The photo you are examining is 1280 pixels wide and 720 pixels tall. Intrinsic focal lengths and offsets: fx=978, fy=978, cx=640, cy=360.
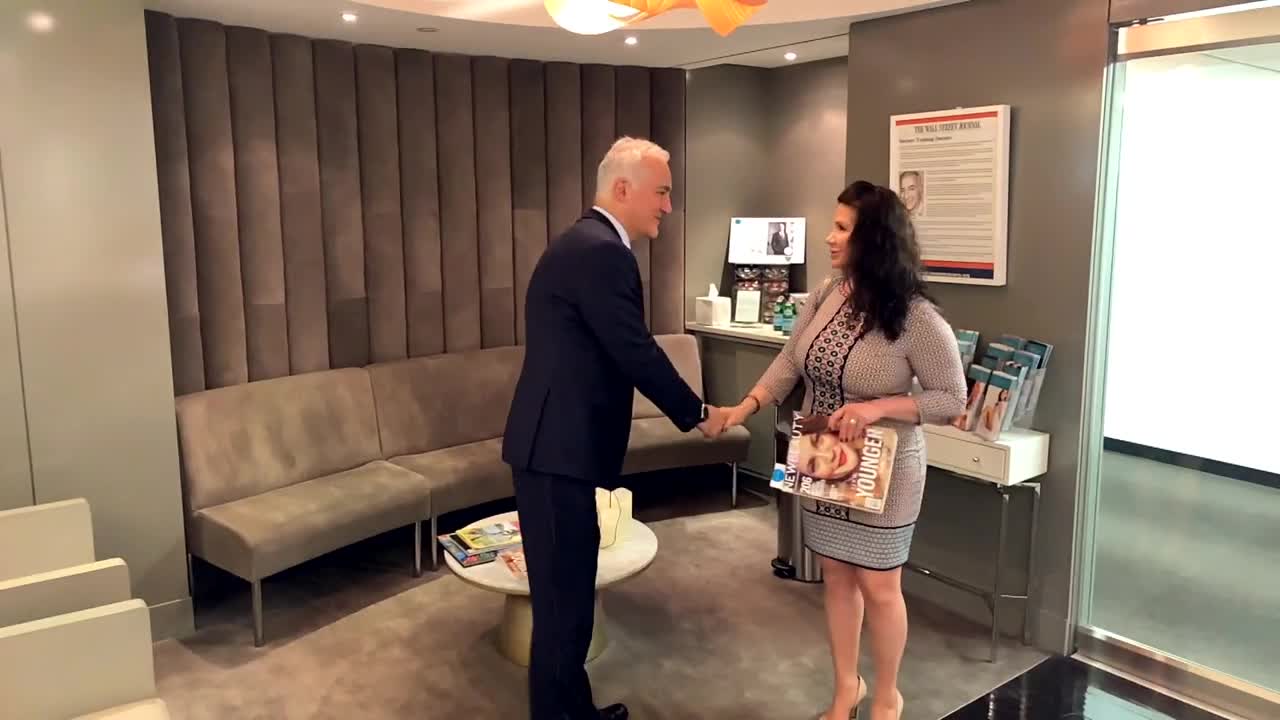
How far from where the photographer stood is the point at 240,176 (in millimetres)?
4281

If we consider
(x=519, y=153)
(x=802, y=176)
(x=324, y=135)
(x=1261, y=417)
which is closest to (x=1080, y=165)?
(x=1261, y=417)

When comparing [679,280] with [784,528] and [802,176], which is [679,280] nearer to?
[802,176]

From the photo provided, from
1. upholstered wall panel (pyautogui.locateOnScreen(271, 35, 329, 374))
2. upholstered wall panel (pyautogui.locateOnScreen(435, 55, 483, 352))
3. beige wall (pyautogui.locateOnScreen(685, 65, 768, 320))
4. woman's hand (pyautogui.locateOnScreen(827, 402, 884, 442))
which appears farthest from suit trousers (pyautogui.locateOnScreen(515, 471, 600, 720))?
beige wall (pyautogui.locateOnScreen(685, 65, 768, 320))

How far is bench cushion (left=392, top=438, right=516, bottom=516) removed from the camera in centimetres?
438

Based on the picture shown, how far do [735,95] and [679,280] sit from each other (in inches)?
44.5

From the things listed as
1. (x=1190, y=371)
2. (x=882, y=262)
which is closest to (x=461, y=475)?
(x=882, y=262)

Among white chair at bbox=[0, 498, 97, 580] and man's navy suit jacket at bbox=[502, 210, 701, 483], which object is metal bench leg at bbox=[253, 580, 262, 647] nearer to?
white chair at bbox=[0, 498, 97, 580]

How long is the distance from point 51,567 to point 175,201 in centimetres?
167

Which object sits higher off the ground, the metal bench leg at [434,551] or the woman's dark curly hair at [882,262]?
the woman's dark curly hair at [882,262]

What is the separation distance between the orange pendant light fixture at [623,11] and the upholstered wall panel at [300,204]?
86.3 inches

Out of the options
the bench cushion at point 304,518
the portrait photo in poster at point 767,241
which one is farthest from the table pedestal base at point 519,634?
the portrait photo in poster at point 767,241

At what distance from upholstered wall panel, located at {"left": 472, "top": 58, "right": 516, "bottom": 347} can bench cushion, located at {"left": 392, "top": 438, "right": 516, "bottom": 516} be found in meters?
0.78

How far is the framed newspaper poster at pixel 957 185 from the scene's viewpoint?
363 cm

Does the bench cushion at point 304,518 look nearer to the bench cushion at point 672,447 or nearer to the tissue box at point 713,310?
the bench cushion at point 672,447
